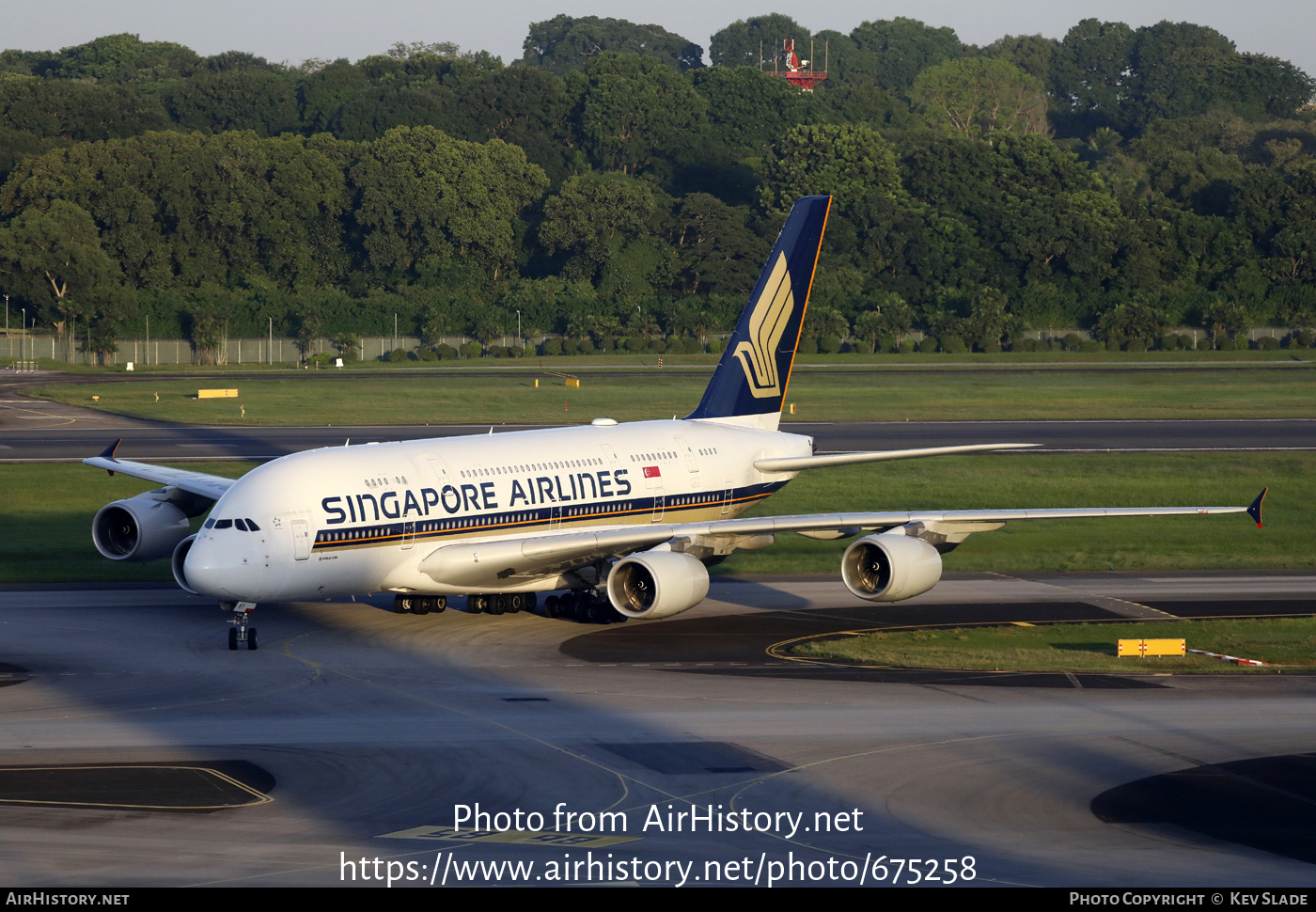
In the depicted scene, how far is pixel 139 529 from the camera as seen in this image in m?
41.0

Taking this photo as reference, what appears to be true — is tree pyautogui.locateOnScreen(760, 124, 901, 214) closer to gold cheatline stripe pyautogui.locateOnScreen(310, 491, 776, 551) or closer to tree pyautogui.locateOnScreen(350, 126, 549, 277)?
tree pyautogui.locateOnScreen(350, 126, 549, 277)

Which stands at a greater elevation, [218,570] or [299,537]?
[299,537]

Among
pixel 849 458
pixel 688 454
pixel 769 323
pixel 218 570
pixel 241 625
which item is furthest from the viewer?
pixel 769 323

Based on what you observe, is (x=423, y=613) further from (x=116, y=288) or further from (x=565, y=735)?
(x=116, y=288)

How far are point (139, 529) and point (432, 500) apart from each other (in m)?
9.15

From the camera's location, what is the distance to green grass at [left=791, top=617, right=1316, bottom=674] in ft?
113

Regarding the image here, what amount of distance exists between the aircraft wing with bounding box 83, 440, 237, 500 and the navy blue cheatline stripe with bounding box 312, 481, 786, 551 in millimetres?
5846

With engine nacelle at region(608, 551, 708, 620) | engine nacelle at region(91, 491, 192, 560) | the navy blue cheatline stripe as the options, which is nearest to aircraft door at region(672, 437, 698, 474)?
the navy blue cheatline stripe

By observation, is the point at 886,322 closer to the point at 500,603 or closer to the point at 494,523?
the point at 500,603

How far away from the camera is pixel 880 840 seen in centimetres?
2189

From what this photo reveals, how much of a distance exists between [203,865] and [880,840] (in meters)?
9.27

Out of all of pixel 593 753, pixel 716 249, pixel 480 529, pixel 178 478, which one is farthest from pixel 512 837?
pixel 716 249

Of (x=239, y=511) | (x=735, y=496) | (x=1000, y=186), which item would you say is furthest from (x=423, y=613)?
(x=1000, y=186)

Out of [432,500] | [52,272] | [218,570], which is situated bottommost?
[218,570]
